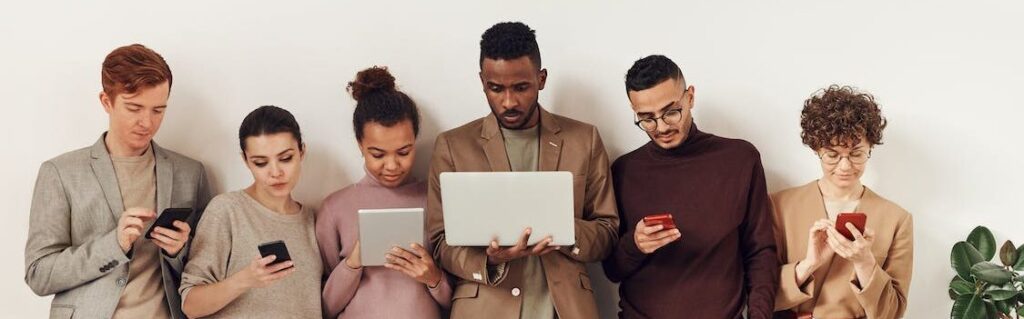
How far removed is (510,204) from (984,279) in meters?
1.56

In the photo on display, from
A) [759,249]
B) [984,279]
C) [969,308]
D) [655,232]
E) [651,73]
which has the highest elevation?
[651,73]

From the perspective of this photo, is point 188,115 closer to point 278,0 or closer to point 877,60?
point 278,0

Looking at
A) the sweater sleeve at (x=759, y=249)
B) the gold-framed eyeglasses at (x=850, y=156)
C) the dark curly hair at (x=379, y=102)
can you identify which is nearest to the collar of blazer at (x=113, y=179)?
the dark curly hair at (x=379, y=102)

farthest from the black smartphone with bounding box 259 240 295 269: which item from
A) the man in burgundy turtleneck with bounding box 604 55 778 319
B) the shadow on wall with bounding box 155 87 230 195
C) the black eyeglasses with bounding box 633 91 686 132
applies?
the black eyeglasses with bounding box 633 91 686 132

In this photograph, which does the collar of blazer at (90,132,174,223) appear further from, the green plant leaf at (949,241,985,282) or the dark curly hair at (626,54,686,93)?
the green plant leaf at (949,241,985,282)

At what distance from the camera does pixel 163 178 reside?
11.3ft

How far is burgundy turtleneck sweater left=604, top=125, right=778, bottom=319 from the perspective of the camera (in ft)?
10.3

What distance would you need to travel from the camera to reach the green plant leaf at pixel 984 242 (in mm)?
3322

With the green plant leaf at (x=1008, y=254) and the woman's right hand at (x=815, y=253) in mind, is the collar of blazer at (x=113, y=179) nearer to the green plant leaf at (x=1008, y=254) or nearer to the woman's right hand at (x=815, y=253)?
the woman's right hand at (x=815, y=253)

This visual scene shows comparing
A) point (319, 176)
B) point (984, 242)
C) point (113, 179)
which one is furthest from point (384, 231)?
point (984, 242)

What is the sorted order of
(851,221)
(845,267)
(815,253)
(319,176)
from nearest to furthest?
1. (851,221)
2. (815,253)
3. (845,267)
4. (319,176)

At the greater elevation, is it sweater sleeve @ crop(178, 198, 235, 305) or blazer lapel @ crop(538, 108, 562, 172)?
blazer lapel @ crop(538, 108, 562, 172)

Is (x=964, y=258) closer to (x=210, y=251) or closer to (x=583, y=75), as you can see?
(x=583, y=75)

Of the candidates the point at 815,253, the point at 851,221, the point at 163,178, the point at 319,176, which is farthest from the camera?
the point at 319,176
